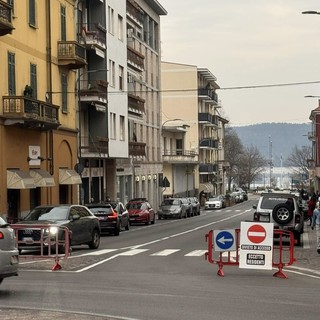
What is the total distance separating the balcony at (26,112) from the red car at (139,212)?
1274 centimetres

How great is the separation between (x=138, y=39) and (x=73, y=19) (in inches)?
953

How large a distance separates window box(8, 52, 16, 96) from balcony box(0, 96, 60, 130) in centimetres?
83

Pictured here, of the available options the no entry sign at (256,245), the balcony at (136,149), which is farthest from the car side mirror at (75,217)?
the balcony at (136,149)

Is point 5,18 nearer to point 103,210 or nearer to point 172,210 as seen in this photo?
point 103,210

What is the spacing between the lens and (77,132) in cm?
4812

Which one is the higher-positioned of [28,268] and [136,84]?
[136,84]

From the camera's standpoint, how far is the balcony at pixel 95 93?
48.9 meters

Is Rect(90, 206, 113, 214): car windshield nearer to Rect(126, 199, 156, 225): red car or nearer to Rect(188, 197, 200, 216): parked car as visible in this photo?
Rect(126, 199, 156, 225): red car

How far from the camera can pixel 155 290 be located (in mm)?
15141

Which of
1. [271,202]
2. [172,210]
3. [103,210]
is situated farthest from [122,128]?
[271,202]

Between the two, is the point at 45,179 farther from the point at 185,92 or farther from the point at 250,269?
the point at 185,92

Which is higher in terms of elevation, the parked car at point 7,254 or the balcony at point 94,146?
the balcony at point 94,146

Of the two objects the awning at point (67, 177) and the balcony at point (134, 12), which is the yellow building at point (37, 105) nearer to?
the awning at point (67, 177)

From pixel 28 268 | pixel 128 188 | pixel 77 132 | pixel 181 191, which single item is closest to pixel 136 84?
pixel 128 188
